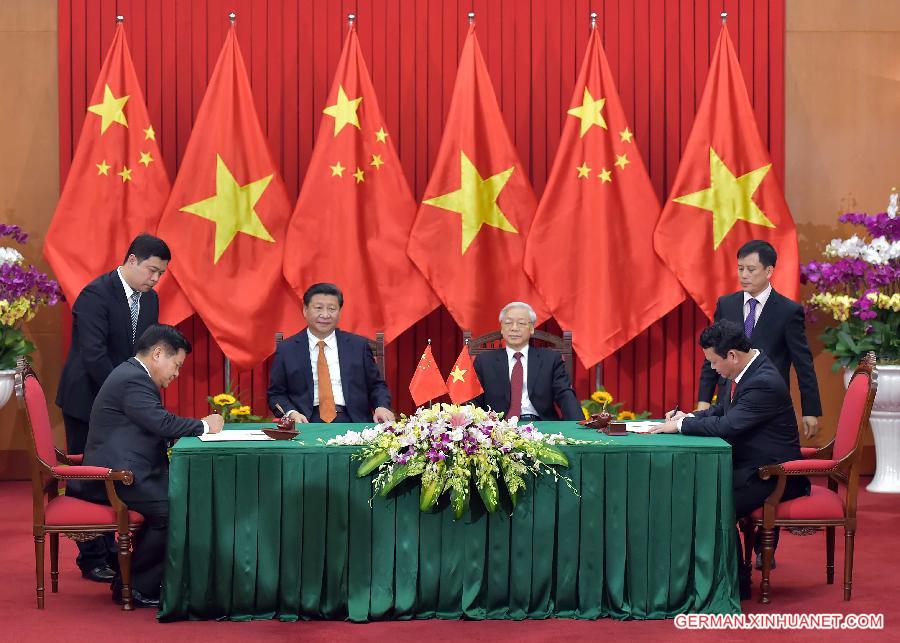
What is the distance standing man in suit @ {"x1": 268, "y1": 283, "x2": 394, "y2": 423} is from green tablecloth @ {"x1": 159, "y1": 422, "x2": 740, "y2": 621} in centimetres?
134

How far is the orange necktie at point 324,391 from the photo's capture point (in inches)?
218

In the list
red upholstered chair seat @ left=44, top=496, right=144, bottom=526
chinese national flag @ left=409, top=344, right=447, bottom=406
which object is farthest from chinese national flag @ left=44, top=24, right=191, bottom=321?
red upholstered chair seat @ left=44, top=496, right=144, bottom=526

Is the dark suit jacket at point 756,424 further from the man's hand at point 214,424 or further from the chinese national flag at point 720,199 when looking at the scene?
the chinese national flag at point 720,199

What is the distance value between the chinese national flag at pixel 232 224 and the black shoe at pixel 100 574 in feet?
6.74

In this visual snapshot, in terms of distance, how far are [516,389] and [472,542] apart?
1469mm

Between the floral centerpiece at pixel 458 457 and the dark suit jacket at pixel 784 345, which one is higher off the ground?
the dark suit jacket at pixel 784 345

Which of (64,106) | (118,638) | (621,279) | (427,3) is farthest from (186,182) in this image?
(118,638)

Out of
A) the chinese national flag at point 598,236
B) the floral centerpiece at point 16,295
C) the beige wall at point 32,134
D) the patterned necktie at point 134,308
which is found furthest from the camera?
the beige wall at point 32,134

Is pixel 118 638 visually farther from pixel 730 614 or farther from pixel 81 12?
pixel 81 12

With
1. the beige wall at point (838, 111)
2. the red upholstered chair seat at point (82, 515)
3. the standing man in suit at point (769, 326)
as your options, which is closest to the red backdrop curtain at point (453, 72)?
the beige wall at point (838, 111)

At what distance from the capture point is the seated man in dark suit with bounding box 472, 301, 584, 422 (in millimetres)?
5547

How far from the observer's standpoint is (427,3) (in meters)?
7.13

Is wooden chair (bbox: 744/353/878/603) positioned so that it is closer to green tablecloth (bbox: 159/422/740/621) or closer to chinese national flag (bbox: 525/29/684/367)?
green tablecloth (bbox: 159/422/740/621)

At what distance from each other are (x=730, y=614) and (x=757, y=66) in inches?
161
